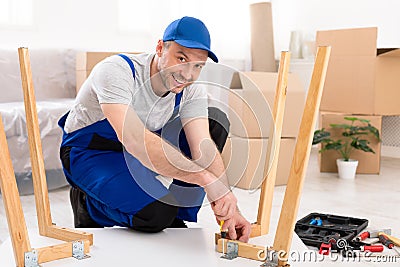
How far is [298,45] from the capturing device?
13.6ft

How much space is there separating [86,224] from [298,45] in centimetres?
285

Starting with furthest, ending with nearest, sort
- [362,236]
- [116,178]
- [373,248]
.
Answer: [362,236], [373,248], [116,178]

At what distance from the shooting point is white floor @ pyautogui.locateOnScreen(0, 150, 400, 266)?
2.17 m

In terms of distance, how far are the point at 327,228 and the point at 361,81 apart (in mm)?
1421

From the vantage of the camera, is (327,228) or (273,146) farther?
(327,228)

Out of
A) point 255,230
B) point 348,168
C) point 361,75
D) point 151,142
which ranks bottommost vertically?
point 348,168

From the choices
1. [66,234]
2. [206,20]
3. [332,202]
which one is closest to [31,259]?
[66,234]

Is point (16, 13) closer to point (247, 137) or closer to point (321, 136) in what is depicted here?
point (321, 136)

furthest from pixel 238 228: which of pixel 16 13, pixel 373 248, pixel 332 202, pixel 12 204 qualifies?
pixel 16 13

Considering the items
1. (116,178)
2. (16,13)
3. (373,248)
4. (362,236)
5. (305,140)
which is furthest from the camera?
(16,13)

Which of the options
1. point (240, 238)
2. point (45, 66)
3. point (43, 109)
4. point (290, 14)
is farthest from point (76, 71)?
point (240, 238)

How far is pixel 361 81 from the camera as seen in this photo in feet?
10.3

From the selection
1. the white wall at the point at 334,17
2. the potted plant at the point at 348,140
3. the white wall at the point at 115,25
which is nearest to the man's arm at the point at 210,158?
the potted plant at the point at 348,140

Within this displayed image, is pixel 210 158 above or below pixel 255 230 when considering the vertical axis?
above
